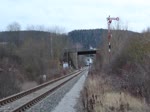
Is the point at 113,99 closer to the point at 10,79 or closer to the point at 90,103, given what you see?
the point at 90,103

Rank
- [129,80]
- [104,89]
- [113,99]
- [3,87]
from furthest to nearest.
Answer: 1. [3,87]
2. [104,89]
3. [129,80]
4. [113,99]

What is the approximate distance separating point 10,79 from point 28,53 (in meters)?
35.5

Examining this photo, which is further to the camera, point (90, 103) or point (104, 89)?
point (104, 89)

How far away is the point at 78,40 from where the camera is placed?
179m

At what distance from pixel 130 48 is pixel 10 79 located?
12.0 m

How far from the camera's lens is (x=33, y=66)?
62000 mm

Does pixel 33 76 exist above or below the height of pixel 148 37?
below

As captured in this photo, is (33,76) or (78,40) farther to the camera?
(78,40)

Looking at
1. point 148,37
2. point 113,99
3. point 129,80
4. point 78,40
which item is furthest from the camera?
point 78,40

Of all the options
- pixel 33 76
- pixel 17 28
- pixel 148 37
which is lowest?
pixel 33 76

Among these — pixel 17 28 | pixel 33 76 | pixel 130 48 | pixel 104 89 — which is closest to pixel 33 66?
pixel 33 76

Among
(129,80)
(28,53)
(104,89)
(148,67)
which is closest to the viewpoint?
Result: (148,67)

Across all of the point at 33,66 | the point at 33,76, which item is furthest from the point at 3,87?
the point at 33,66

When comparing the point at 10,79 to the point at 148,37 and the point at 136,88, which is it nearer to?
the point at 148,37
